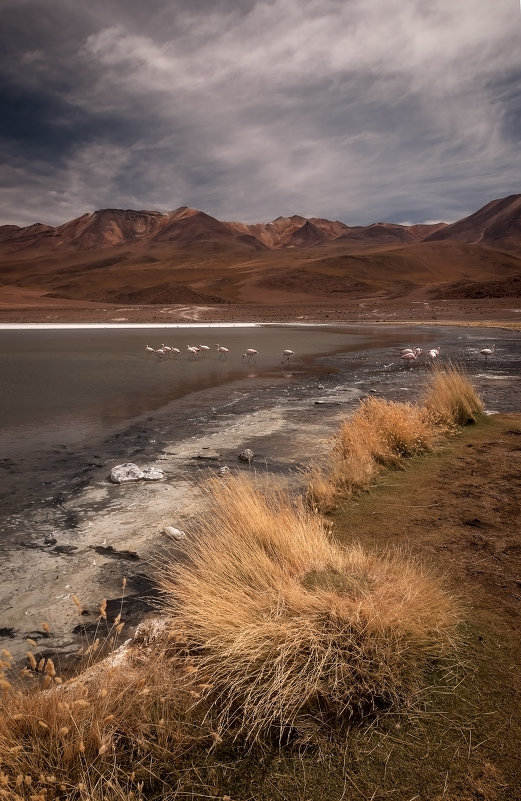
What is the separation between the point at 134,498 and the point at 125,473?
72 cm

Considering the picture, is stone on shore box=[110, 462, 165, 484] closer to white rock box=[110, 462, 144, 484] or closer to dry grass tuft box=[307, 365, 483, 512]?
white rock box=[110, 462, 144, 484]

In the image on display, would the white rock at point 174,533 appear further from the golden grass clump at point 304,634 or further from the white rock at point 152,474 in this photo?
the white rock at point 152,474

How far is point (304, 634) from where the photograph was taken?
260cm

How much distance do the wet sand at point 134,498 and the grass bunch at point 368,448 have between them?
0.62m

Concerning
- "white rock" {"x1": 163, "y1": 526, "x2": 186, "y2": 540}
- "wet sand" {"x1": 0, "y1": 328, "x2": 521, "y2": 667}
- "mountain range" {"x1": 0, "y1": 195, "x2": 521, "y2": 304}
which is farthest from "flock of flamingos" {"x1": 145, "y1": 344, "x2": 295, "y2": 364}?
"mountain range" {"x1": 0, "y1": 195, "x2": 521, "y2": 304}

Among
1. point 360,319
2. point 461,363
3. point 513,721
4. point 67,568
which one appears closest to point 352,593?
point 513,721

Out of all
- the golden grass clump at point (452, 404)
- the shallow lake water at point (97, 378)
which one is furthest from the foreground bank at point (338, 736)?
the shallow lake water at point (97, 378)

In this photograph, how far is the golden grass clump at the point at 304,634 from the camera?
2434 mm

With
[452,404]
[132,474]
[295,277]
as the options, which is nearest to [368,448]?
[452,404]

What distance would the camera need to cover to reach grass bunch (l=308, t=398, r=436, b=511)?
557 cm

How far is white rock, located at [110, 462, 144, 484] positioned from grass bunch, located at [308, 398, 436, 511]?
7.44ft

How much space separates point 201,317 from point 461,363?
141 ft

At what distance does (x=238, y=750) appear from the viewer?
229 centimetres

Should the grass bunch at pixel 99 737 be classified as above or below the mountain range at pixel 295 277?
below
